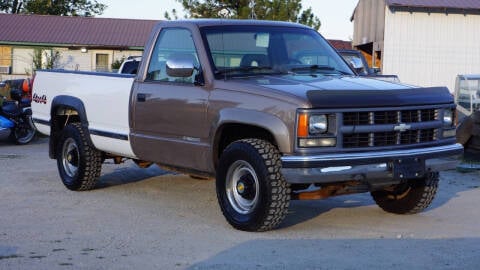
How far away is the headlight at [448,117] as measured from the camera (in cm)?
762

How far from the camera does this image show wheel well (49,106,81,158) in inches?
399

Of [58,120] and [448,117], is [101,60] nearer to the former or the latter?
[58,120]

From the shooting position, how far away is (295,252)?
21.1 ft

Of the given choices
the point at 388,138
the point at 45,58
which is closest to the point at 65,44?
the point at 45,58

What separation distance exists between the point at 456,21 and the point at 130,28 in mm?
17702

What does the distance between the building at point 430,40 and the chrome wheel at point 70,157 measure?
79.0 feet

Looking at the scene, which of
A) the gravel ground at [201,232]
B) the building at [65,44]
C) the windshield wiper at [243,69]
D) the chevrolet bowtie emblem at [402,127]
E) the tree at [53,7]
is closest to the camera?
the gravel ground at [201,232]

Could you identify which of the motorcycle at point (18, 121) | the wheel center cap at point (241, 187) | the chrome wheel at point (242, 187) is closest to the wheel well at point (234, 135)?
the chrome wheel at point (242, 187)

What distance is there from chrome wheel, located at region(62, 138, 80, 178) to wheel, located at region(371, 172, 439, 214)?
374cm

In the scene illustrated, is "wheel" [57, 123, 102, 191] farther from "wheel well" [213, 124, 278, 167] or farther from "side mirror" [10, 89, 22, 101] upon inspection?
"side mirror" [10, 89, 22, 101]

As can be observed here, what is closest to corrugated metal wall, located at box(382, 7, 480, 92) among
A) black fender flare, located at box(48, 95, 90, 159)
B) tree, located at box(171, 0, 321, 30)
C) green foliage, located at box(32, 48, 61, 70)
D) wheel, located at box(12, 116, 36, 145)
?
tree, located at box(171, 0, 321, 30)

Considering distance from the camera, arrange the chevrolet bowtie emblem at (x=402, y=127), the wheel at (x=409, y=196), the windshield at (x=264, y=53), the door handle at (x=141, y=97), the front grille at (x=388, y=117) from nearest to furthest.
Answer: the front grille at (x=388, y=117) → the chevrolet bowtie emblem at (x=402, y=127) → the windshield at (x=264, y=53) → the wheel at (x=409, y=196) → the door handle at (x=141, y=97)

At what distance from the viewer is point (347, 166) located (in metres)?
6.73

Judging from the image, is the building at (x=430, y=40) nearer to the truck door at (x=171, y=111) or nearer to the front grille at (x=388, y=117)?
the truck door at (x=171, y=111)
